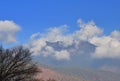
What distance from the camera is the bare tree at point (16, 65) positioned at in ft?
138

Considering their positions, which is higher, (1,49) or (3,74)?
(1,49)

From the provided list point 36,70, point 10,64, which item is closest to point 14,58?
point 10,64

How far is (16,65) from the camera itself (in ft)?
140

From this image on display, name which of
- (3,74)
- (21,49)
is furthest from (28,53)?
(3,74)

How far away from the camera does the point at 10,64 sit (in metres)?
42.4

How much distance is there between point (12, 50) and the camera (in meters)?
43.1

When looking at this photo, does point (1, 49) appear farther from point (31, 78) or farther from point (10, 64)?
point (31, 78)

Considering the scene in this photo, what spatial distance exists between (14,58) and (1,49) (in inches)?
70.9

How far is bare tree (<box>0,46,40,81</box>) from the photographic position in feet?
138

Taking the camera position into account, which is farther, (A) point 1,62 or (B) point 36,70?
(B) point 36,70

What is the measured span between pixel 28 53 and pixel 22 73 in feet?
7.87

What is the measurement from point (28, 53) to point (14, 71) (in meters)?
2.67

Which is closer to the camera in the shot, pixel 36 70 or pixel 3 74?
pixel 3 74

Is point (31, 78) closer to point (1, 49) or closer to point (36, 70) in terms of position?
point (36, 70)
